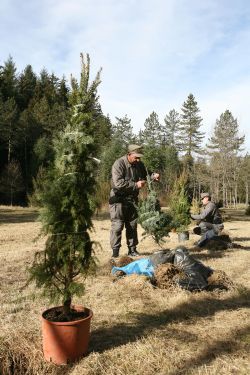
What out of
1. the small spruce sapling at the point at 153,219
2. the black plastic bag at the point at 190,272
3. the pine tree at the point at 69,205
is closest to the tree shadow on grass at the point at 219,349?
the pine tree at the point at 69,205

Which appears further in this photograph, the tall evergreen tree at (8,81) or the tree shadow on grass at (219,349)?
the tall evergreen tree at (8,81)

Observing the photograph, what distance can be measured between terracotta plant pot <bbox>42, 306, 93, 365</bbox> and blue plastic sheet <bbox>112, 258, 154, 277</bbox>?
2558 millimetres

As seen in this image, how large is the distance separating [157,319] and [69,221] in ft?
5.71

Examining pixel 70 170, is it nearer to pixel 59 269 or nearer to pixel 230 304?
pixel 59 269

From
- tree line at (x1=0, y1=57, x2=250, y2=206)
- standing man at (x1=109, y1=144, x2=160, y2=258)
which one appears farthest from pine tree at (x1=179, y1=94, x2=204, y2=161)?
standing man at (x1=109, y1=144, x2=160, y2=258)

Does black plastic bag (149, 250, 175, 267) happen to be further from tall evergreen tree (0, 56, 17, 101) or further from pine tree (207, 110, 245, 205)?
tall evergreen tree (0, 56, 17, 101)

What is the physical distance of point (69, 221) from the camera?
349cm

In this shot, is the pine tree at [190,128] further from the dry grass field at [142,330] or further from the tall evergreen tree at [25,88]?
the dry grass field at [142,330]

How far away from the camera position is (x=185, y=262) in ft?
18.3

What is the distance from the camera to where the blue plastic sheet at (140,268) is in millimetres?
5859

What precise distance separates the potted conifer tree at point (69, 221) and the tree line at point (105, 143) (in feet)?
57.0

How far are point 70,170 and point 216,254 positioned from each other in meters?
5.52

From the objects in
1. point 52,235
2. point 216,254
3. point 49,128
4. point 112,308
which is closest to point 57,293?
point 52,235

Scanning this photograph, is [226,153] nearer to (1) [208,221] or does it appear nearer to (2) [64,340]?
(1) [208,221]
